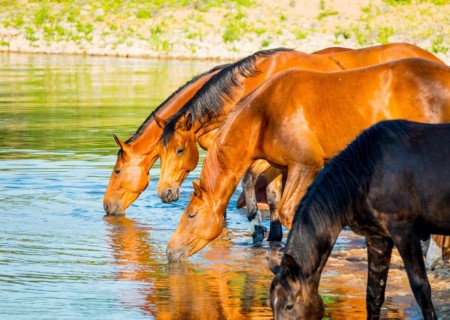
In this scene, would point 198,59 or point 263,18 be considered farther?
point 263,18

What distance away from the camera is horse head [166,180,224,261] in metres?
9.82

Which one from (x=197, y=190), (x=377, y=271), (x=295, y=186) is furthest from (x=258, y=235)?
Answer: (x=377, y=271)

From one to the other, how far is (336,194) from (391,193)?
1.24 ft

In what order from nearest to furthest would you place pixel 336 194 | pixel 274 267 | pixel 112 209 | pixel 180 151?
pixel 274 267
pixel 336 194
pixel 180 151
pixel 112 209

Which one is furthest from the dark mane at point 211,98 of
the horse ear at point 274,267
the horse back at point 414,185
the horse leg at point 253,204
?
the horse ear at point 274,267

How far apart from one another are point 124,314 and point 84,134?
12499mm

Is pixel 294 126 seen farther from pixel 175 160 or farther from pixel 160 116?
pixel 160 116

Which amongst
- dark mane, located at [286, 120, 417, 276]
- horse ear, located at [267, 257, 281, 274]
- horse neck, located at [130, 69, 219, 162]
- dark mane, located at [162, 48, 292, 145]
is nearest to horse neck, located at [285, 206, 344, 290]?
dark mane, located at [286, 120, 417, 276]

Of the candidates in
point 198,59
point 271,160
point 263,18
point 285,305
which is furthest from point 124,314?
point 263,18

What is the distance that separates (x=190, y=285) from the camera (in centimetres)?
909

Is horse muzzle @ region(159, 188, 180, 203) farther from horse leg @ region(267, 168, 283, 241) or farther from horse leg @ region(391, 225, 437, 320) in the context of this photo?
horse leg @ region(391, 225, 437, 320)

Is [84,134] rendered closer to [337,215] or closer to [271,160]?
[271,160]

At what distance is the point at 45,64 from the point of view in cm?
3966

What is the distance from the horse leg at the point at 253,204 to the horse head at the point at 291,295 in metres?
4.23
